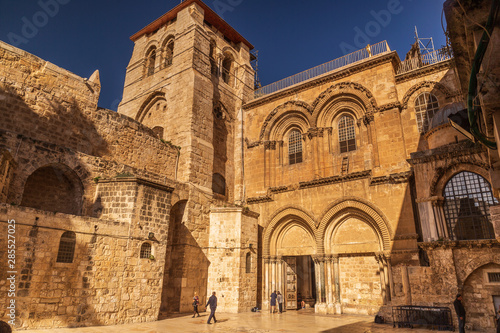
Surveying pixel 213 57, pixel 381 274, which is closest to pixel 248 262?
pixel 381 274

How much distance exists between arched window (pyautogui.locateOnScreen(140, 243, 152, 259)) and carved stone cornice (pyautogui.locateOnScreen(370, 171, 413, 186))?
31.4 ft

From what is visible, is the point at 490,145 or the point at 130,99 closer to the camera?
the point at 490,145

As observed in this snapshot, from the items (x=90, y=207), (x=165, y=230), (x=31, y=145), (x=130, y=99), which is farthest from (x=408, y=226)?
(x=130, y=99)

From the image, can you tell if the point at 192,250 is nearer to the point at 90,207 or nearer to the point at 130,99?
the point at 90,207

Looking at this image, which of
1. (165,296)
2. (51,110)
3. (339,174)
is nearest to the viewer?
(51,110)

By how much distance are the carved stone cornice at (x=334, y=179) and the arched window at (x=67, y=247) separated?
413 inches

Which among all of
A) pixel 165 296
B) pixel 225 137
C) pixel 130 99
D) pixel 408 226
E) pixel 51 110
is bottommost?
pixel 165 296

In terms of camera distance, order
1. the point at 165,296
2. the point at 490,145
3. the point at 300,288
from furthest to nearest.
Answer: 1. the point at 300,288
2. the point at 165,296
3. the point at 490,145

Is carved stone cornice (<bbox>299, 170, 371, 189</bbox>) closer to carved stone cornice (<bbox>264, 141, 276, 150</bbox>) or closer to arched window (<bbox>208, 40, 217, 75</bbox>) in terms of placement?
carved stone cornice (<bbox>264, 141, 276, 150</bbox>)

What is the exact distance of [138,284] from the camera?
1052 centimetres

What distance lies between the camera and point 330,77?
17.1m

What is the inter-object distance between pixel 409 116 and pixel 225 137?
1004cm

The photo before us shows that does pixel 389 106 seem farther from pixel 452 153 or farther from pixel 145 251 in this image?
pixel 145 251

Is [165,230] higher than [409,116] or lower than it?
lower
